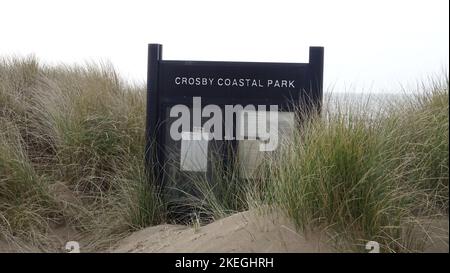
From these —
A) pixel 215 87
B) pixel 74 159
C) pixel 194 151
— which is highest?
pixel 215 87

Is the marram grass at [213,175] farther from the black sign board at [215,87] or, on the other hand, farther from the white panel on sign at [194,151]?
the black sign board at [215,87]

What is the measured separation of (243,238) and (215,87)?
215 cm

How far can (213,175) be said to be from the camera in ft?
20.4

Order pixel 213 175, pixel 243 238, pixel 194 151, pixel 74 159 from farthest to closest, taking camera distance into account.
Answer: pixel 74 159
pixel 194 151
pixel 213 175
pixel 243 238

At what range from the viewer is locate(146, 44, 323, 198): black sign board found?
20.2 ft

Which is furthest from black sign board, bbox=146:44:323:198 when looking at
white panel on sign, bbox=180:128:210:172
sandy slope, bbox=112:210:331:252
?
sandy slope, bbox=112:210:331:252

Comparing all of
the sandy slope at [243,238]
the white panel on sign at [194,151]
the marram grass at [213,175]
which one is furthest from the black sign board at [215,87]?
the sandy slope at [243,238]

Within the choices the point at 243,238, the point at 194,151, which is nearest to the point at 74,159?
the point at 194,151

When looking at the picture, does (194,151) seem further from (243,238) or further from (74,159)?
(243,238)

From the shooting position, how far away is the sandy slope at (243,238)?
432cm

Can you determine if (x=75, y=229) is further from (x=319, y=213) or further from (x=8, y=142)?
(x=319, y=213)

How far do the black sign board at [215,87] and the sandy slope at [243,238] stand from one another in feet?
4.02

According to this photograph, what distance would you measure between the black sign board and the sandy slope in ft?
4.02
